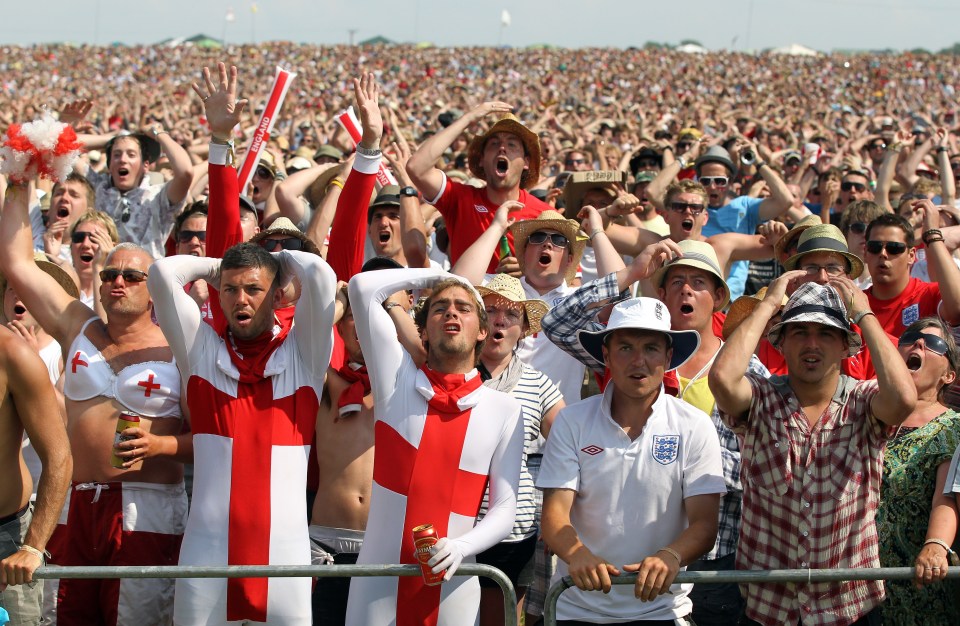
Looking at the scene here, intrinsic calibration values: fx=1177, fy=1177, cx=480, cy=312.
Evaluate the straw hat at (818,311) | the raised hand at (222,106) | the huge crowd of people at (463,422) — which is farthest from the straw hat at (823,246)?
the raised hand at (222,106)

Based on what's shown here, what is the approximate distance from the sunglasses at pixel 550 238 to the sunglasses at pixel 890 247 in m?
1.66

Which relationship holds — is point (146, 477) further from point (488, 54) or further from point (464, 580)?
point (488, 54)

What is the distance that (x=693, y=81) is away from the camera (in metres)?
39.8

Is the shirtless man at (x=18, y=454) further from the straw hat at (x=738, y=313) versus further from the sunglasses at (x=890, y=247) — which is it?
the sunglasses at (x=890, y=247)

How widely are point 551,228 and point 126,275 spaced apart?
2227 mm

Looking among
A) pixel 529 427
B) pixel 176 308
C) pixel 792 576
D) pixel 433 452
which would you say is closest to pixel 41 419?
pixel 176 308

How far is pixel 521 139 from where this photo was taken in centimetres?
714

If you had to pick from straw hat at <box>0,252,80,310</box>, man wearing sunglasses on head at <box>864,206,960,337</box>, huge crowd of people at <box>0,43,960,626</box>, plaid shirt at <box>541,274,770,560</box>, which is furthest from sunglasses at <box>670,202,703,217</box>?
straw hat at <box>0,252,80,310</box>

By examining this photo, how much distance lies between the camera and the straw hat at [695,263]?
5473 millimetres

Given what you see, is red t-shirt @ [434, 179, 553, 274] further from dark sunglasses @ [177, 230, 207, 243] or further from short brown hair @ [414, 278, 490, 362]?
short brown hair @ [414, 278, 490, 362]

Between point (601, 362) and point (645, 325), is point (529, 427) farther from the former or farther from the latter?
point (645, 325)

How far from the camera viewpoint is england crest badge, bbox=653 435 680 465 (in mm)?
4262

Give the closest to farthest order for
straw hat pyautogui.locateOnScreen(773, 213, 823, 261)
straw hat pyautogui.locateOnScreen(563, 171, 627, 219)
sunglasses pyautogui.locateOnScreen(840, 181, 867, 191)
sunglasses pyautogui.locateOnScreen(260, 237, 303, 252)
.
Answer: sunglasses pyautogui.locateOnScreen(260, 237, 303, 252) < straw hat pyautogui.locateOnScreen(773, 213, 823, 261) < straw hat pyautogui.locateOnScreen(563, 171, 627, 219) < sunglasses pyautogui.locateOnScreen(840, 181, 867, 191)

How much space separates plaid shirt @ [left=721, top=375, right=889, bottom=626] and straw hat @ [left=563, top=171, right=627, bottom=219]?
3514mm
